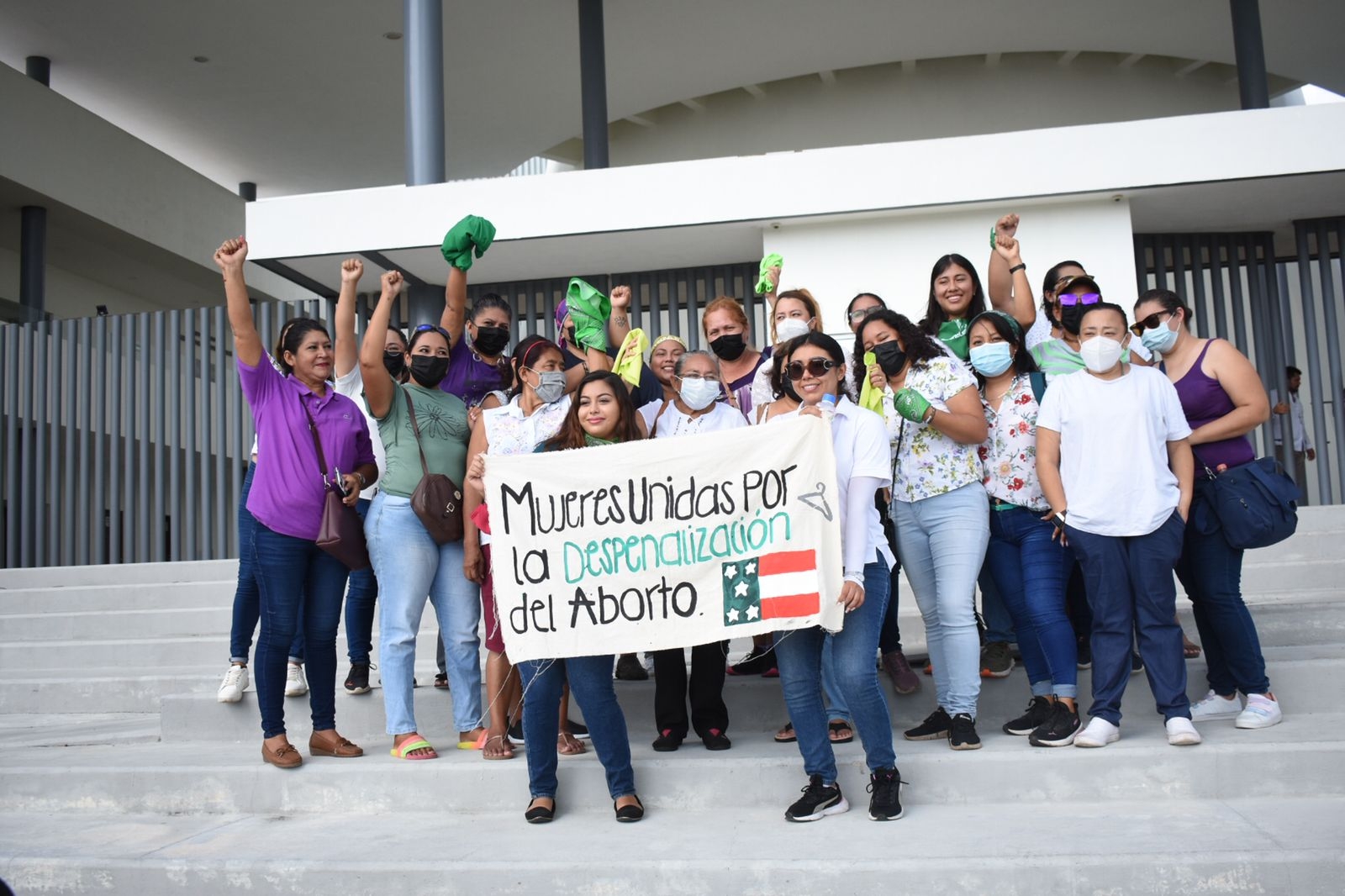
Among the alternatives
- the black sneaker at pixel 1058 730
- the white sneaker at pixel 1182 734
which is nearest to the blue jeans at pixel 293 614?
the black sneaker at pixel 1058 730

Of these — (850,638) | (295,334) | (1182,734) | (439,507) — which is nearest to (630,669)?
(439,507)

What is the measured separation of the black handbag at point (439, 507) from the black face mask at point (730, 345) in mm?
1253

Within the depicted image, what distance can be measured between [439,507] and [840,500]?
1.57 metres

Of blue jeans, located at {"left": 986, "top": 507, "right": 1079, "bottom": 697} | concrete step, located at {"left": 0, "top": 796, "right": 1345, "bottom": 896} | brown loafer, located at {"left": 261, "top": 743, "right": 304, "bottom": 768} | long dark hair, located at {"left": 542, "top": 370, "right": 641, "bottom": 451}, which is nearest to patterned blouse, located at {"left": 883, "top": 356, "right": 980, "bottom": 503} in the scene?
blue jeans, located at {"left": 986, "top": 507, "right": 1079, "bottom": 697}

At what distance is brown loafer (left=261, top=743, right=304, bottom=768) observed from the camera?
4469 mm

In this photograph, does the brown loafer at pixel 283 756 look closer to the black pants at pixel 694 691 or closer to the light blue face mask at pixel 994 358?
the black pants at pixel 694 691

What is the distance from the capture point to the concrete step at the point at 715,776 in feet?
12.8

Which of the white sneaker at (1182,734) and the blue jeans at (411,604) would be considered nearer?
the white sneaker at (1182,734)

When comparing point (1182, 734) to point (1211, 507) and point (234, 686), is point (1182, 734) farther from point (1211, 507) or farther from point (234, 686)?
point (234, 686)

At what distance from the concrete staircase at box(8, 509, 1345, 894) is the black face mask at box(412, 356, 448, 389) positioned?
1.44 m

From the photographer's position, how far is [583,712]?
13.0 ft

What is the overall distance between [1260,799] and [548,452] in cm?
269

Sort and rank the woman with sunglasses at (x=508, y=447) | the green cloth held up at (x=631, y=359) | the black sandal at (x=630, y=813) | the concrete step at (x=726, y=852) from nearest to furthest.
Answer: the concrete step at (x=726, y=852) → the black sandal at (x=630, y=813) → the woman with sunglasses at (x=508, y=447) → the green cloth held up at (x=631, y=359)

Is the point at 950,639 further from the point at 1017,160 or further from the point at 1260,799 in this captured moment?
the point at 1017,160
